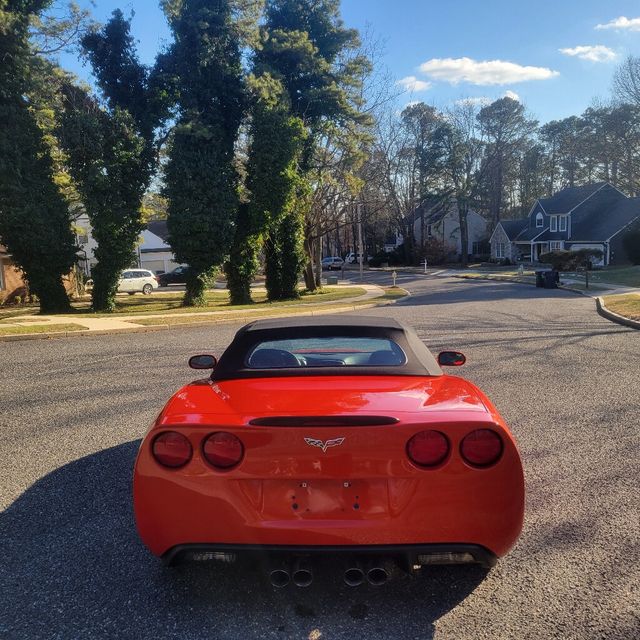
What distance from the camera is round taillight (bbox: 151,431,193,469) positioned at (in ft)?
8.98

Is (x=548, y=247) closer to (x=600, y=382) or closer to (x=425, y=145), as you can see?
(x=425, y=145)

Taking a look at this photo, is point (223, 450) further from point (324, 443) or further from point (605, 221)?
point (605, 221)

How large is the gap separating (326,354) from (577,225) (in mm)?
55829

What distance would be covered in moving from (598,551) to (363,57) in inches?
1317

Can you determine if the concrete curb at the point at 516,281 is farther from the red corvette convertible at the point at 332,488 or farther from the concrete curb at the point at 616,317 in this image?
the red corvette convertible at the point at 332,488

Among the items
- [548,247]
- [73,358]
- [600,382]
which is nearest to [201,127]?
[73,358]

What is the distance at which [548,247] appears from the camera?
57.6 meters

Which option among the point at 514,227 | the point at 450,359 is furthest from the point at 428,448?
the point at 514,227

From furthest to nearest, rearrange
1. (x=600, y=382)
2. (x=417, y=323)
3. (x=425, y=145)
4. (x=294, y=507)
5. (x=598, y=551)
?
(x=425, y=145) → (x=417, y=323) → (x=600, y=382) → (x=598, y=551) → (x=294, y=507)

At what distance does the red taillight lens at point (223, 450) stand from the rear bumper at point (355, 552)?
37cm

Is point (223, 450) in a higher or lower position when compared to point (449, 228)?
lower

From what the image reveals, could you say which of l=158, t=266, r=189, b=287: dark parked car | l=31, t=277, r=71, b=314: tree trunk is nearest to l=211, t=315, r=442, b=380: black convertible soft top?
l=31, t=277, r=71, b=314: tree trunk

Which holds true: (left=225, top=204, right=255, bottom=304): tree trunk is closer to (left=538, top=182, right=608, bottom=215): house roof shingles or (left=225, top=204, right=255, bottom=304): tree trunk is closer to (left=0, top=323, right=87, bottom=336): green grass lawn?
(left=0, top=323, right=87, bottom=336): green grass lawn

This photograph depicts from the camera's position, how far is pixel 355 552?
102 inches
